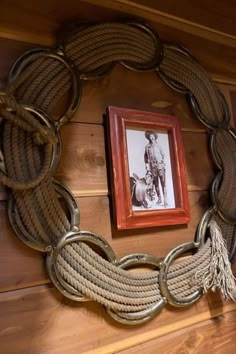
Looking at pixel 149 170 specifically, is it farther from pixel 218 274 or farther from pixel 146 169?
pixel 218 274

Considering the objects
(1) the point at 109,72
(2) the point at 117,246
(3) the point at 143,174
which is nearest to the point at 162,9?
(1) the point at 109,72

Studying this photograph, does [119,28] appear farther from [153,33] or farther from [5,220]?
[5,220]

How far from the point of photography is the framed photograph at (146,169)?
0.69m

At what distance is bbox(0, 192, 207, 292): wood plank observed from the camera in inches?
22.3

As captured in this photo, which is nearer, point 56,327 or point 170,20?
point 56,327

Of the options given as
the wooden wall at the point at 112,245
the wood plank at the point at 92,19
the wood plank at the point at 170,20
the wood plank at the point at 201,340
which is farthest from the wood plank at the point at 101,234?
the wood plank at the point at 170,20

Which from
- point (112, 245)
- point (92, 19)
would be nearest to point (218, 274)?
point (112, 245)

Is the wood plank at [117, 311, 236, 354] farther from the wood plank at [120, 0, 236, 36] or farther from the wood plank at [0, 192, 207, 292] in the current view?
the wood plank at [120, 0, 236, 36]

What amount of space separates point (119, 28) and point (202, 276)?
624 mm

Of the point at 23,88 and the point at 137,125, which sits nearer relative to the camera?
the point at 23,88

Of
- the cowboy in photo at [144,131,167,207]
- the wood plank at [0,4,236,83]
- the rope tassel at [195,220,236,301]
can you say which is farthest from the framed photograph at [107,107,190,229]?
the wood plank at [0,4,236,83]

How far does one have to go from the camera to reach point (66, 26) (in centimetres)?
69

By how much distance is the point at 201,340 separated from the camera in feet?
2.54

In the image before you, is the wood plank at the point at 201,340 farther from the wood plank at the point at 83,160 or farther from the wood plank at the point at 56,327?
the wood plank at the point at 83,160
